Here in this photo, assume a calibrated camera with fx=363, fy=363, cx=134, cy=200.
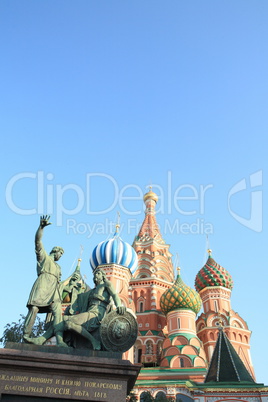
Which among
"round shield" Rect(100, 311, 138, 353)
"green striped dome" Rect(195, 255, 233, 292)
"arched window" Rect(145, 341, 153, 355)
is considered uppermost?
"green striped dome" Rect(195, 255, 233, 292)

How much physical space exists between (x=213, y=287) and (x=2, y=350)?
30014 millimetres

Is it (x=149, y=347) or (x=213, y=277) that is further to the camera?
(x=213, y=277)

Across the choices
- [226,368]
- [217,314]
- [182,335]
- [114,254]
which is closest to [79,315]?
[226,368]

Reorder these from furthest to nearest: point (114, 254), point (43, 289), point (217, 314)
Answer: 1. point (217, 314)
2. point (114, 254)
3. point (43, 289)

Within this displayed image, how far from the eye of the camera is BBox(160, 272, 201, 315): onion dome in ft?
97.6

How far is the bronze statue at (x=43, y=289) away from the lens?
7598mm

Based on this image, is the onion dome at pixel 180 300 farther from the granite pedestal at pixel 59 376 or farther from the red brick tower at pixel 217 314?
the granite pedestal at pixel 59 376

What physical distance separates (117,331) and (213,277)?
2912 centimetres

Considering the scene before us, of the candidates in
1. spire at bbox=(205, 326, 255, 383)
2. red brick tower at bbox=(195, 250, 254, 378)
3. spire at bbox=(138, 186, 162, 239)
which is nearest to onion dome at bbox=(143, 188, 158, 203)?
spire at bbox=(138, 186, 162, 239)

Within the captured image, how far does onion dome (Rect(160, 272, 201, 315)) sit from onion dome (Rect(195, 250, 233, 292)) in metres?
4.59

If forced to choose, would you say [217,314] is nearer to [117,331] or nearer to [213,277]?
[213,277]

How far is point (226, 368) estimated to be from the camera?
65.6ft

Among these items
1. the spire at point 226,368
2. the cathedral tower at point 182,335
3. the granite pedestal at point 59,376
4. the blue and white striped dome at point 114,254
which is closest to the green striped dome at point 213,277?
the cathedral tower at point 182,335

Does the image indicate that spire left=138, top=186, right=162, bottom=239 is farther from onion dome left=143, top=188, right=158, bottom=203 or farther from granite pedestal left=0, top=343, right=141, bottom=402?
granite pedestal left=0, top=343, right=141, bottom=402
